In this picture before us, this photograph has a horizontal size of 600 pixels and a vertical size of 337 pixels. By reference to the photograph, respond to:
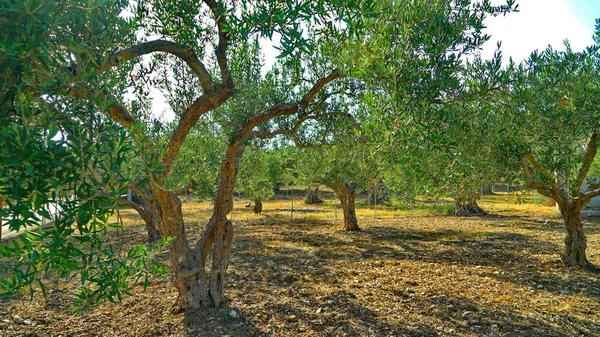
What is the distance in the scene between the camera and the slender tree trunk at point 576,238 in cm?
1005

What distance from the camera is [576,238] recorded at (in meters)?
10.2

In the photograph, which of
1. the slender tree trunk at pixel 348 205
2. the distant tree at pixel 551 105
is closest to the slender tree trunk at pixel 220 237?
the distant tree at pixel 551 105

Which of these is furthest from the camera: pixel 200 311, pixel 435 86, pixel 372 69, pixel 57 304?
pixel 57 304

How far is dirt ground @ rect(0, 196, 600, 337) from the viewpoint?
6.28 m

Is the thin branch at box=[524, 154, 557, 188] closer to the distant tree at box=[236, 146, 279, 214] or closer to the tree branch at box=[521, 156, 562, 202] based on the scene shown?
the tree branch at box=[521, 156, 562, 202]

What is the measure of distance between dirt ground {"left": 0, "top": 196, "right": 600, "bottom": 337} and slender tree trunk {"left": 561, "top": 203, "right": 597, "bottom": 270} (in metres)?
0.45

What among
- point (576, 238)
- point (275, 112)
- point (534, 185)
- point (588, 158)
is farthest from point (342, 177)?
point (275, 112)

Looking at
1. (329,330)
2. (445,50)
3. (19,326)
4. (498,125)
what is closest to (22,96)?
(445,50)

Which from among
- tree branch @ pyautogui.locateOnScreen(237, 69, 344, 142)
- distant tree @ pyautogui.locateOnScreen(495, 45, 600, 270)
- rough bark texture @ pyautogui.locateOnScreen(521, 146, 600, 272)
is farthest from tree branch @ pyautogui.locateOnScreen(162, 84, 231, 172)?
rough bark texture @ pyautogui.locateOnScreen(521, 146, 600, 272)

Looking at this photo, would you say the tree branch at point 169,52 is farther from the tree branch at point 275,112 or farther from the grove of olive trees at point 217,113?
the tree branch at point 275,112

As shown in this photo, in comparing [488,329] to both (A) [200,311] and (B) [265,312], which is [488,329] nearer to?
(B) [265,312]

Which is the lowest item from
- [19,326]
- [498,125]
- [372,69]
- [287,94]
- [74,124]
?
[19,326]

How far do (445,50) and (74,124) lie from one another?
3.64 m

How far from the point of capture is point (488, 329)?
20.6 ft
